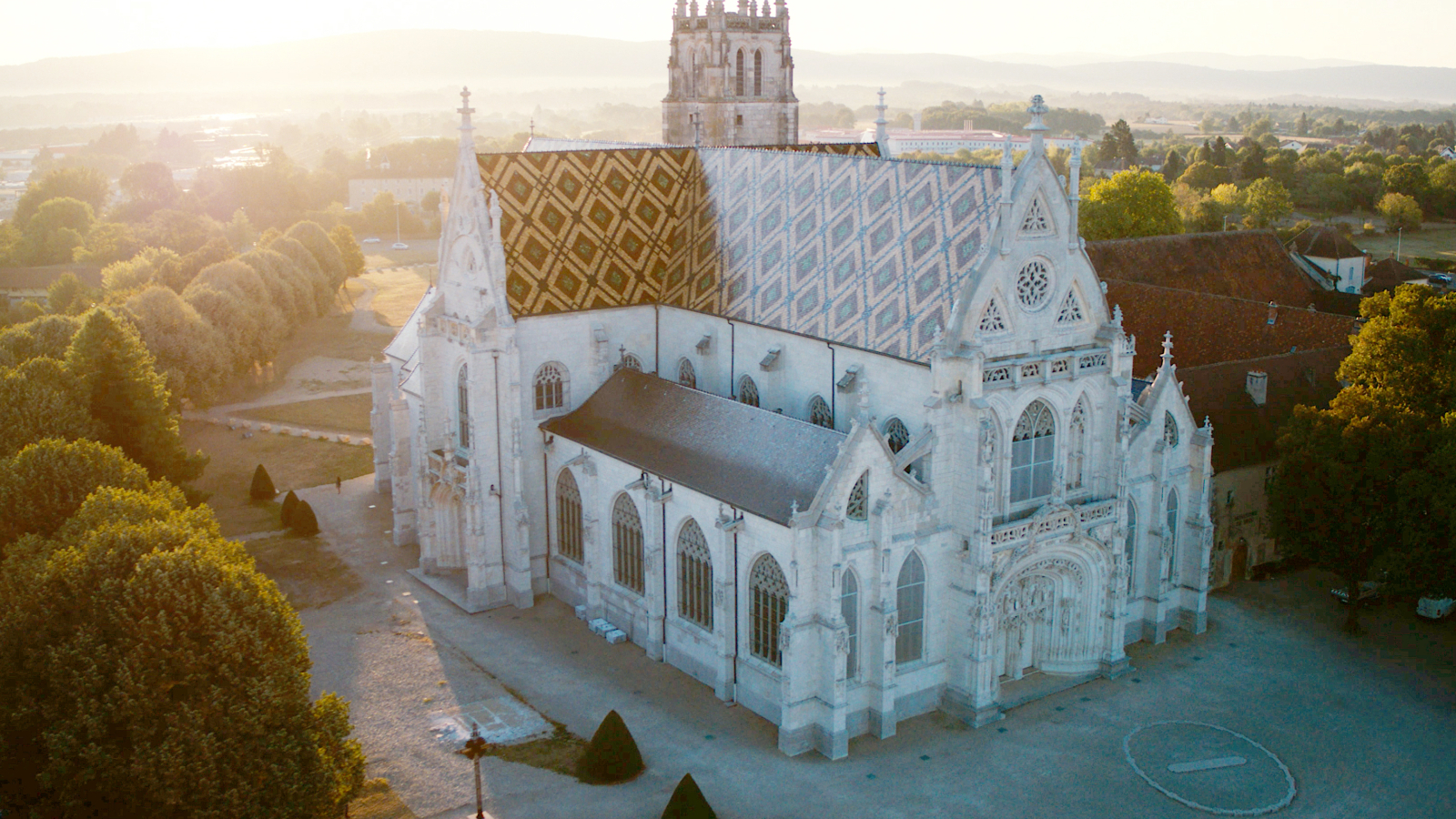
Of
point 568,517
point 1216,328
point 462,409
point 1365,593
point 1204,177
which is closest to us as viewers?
point 1365,593

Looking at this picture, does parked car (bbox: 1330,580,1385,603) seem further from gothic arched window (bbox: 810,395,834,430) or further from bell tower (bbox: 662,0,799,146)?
bell tower (bbox: 662,0,799,146)

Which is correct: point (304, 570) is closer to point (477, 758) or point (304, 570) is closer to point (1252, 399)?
point (477, 758)

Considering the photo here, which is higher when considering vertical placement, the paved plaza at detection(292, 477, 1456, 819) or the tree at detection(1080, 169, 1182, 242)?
the tree at detection(1080, 169, 1182, 242)

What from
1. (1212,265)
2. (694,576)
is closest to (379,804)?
(694,576)

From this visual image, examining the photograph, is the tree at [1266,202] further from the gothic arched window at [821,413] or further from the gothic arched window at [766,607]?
the gothic arched window at [766,607]

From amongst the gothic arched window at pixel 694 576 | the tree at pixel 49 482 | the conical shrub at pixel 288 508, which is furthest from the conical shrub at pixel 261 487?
the gothic arched window at pixel 694 576

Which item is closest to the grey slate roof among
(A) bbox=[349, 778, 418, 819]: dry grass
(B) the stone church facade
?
A: (B) the stone church facade
